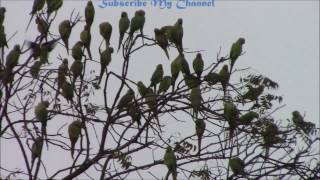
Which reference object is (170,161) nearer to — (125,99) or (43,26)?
(125,99)

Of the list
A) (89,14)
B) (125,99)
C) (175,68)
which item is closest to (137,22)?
(89,14)

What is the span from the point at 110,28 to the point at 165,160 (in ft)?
3.46

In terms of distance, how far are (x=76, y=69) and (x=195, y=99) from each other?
0.87 metres

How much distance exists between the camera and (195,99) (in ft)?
12.5

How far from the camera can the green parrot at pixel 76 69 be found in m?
3.98

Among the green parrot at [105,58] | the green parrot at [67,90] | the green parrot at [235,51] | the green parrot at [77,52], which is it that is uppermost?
the green parrot at [235,51]

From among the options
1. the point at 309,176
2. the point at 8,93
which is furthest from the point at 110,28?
the point at 309,176

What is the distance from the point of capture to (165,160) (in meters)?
3.84

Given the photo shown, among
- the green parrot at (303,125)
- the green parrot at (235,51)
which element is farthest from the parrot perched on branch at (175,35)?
the green parrot at (303,125)

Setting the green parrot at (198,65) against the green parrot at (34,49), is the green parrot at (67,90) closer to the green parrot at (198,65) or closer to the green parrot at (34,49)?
the green parrot at (34,49)

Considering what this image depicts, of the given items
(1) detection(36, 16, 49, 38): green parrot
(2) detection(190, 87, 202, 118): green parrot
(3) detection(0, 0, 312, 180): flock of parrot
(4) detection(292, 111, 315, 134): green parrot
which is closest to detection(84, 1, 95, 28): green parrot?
(3) detection(0, 0, 312, 180): flock of parrot

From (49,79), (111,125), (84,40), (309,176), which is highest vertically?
(84,40)

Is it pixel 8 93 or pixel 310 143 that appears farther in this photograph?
pixel 310 143

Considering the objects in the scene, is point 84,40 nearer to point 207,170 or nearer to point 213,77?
point 213,77
